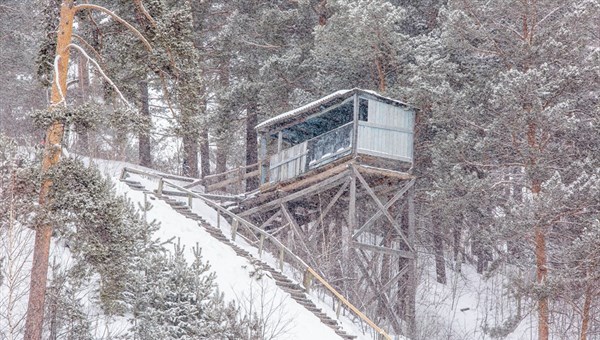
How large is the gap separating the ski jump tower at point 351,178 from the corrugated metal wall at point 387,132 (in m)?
0.03

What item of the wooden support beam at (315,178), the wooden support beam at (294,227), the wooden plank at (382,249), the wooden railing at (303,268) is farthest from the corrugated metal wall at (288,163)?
the wooden plank at (382,249)

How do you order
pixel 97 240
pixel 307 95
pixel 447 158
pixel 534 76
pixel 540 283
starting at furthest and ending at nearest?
pixel 307 95
pixel 447 158
pixel 534 76
pixel 540 283
pixel 97 240

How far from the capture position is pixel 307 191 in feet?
78.8

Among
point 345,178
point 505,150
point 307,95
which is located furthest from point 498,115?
point 307,95

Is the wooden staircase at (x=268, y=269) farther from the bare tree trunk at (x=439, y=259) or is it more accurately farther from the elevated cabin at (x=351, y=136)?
the bare tree trunk at (x=439, y=259)

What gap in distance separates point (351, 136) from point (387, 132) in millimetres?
1243

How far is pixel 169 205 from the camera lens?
74.3ft

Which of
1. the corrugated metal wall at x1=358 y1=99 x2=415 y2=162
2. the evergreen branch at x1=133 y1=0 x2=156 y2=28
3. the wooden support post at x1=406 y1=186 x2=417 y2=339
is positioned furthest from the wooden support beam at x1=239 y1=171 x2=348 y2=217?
the evergreen branch at x1=133 y1=0 x2=156 y2=28

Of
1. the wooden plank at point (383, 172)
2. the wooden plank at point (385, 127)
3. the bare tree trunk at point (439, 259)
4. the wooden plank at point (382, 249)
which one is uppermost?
the wooden plank at point (385, 127)

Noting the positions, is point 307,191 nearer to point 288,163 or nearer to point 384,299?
point 288,163

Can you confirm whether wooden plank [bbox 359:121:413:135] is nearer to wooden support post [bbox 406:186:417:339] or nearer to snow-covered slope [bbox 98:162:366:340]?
wooden support post [bbox 406:186:417:339]

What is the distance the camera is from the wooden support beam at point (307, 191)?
76.8ft

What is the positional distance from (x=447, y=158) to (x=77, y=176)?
13.2m

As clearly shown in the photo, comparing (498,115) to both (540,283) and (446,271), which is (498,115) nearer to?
(540,283)
